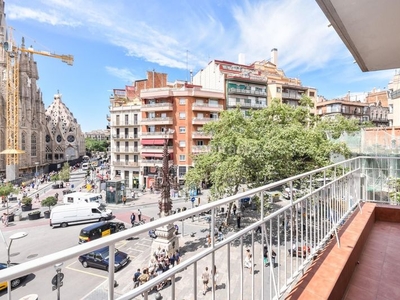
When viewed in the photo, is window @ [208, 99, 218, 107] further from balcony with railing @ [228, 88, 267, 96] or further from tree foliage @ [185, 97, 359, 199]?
tree foliage @ [185, 97, 359, 199]

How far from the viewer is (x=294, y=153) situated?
484 inches

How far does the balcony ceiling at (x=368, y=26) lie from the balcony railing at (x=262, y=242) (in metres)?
1.66

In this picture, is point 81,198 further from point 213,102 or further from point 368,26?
point 368,26

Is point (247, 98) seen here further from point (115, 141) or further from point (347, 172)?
point (347, 172)

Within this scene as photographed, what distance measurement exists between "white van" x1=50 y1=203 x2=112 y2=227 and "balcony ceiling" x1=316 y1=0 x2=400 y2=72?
20519 millimetres

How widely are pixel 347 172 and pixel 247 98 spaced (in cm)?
3337

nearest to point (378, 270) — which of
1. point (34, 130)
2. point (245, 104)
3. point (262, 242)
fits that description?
point (262, 242)

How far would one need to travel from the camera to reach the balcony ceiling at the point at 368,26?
2238mm

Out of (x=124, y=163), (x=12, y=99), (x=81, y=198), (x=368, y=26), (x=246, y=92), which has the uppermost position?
(x=12, y=99)

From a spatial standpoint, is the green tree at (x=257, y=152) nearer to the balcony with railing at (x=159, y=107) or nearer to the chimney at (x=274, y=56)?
the balcony with railing at (x=159, y=107)

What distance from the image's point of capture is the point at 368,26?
2697 millimetres

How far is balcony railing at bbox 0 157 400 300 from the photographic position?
3.43 ft

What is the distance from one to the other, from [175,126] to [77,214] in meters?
16.4

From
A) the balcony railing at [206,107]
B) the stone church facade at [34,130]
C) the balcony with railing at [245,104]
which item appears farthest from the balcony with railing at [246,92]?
the stone church facade at [34,130]
